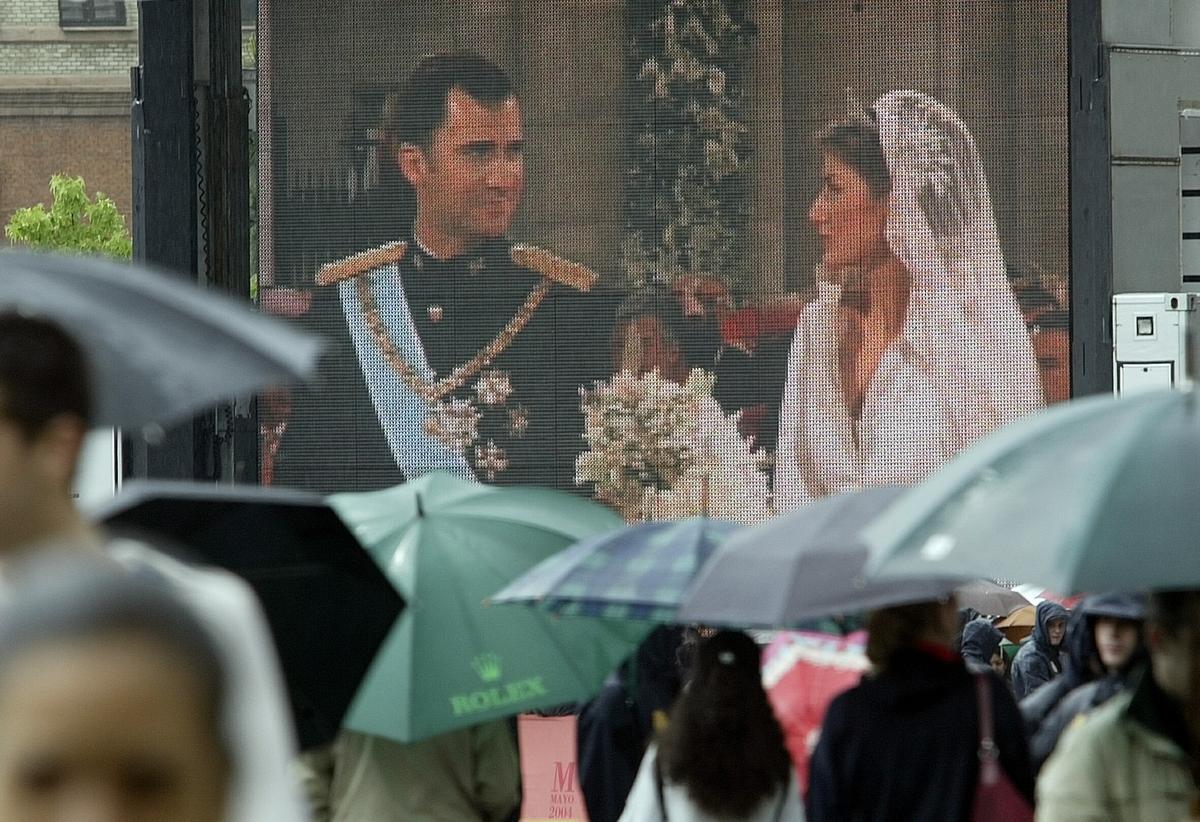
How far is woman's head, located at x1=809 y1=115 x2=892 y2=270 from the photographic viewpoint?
13.8 metres

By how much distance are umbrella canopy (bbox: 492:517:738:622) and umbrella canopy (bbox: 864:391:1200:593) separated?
202cm

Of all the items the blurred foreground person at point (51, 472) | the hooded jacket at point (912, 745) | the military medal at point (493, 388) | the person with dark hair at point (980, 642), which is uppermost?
the blurred foreground person at point (51, 472)

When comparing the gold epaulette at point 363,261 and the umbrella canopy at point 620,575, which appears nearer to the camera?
the umbrella canopy at point 620,575

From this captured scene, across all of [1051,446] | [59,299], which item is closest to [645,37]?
[1051,446]

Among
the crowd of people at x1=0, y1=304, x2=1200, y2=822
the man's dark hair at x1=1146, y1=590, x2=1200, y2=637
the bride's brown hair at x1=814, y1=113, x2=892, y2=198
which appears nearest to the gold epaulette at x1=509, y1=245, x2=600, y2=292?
the bride's brown hair at x1=814, y1=113, x2=892, y2=198

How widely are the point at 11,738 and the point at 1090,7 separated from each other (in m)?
12.9

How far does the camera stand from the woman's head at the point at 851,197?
13805mm

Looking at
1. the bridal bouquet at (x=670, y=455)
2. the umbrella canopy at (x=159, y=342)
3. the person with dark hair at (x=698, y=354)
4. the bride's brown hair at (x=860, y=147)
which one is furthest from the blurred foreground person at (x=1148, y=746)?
the bride's brown hair at (x=860, y=147)

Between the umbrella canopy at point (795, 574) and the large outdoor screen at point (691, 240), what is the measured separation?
7820 mm

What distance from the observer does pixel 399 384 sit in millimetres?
13805

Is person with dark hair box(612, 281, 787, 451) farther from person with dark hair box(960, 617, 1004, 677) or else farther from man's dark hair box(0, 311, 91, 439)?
man's dark hair box(0, 311, 91, 439)

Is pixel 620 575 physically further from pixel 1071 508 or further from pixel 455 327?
pixel 455 327

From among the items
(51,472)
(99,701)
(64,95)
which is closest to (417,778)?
(51,472)

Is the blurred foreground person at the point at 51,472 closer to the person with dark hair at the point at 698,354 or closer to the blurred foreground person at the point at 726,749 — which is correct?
the blurred foreground person at the point at 726,749
